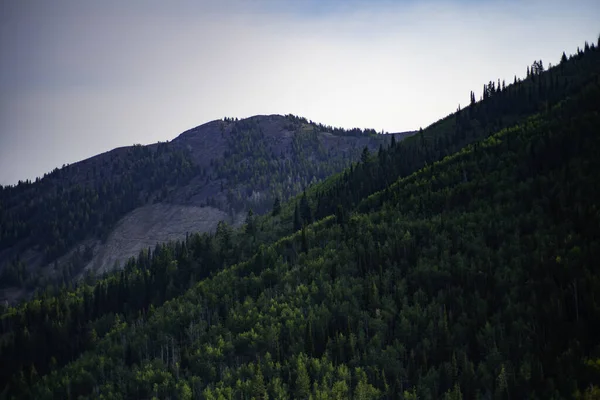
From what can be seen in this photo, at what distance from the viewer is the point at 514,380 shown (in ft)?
385

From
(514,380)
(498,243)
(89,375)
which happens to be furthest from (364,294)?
(89,375)

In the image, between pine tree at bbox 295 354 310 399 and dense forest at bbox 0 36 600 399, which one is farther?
pine tree at bbox 295 354 310 399

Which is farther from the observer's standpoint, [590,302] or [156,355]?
[156,355]

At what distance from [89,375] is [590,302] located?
5499 inches

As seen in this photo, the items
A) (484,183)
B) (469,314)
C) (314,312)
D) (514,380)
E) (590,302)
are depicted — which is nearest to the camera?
(514,380)

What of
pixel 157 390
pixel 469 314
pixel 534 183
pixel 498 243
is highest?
pixel 534 183

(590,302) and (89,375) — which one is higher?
(590,302)

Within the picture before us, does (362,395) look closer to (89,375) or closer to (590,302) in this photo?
(590,302)

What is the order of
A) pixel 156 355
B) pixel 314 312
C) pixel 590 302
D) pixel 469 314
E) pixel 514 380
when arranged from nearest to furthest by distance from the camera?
1. pixel 514 380
2. pixel 590 302
3. pixel 469 314
4. pixel 314 312
5. pixel 156 355

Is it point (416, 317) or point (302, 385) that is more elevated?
point (416, 317)

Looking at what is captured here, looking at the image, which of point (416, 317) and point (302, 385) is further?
point (416, 317)

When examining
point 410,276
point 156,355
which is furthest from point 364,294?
point 156,355

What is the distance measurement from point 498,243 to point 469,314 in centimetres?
3040

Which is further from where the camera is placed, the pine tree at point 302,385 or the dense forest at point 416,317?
the pine tree at point 302,385
